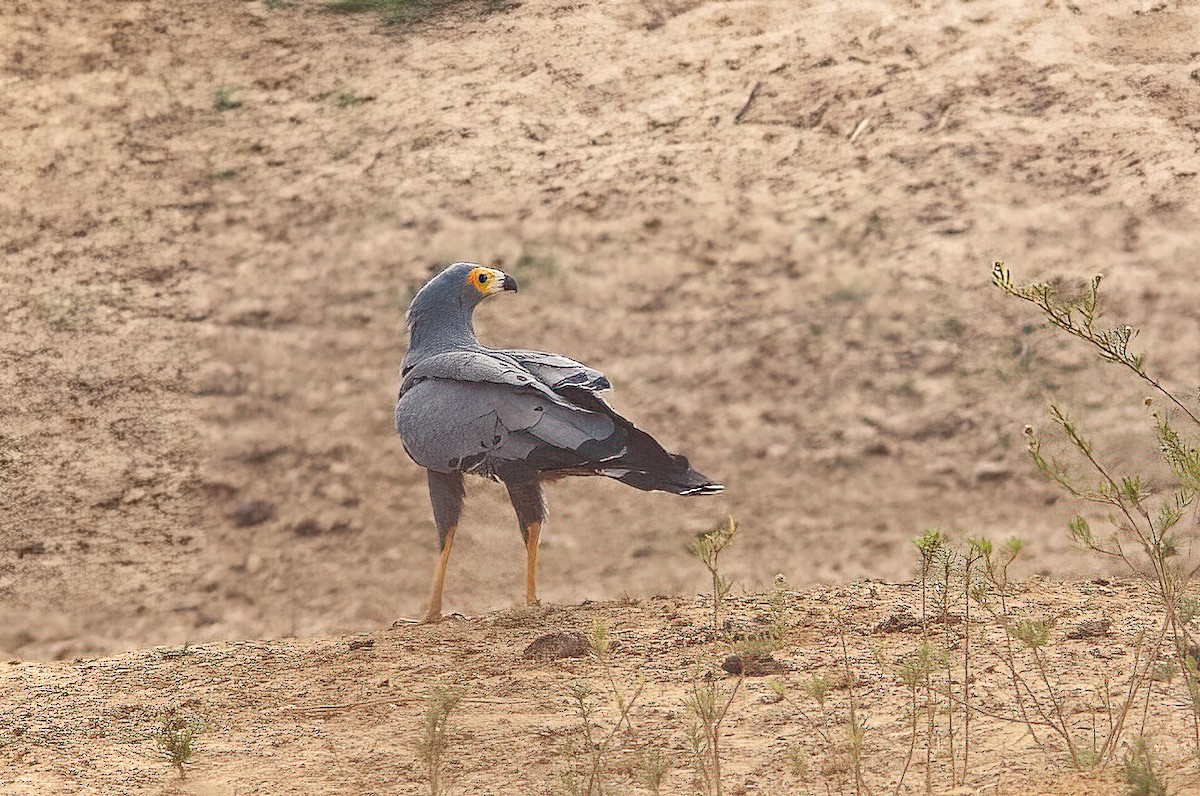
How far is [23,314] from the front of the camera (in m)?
9.73

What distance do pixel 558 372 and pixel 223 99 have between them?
6.75m

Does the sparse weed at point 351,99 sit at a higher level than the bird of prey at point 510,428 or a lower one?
higher

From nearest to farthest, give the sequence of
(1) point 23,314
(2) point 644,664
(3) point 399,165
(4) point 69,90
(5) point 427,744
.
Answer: (5) point 427,744
(2) point 644,664
(1) point 23,314
(3) point 399,165
(4) point 69,90

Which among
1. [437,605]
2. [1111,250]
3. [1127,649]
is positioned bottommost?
[437,605]

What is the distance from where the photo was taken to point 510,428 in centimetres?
553

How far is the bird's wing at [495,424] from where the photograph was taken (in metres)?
5.44

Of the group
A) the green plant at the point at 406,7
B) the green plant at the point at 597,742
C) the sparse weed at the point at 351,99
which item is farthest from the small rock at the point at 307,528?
the green plant at the point at 406,7

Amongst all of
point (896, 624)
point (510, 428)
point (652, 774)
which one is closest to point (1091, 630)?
point (896, 624)

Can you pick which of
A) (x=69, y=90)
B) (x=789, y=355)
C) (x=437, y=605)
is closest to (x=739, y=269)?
(x=789, y=355)

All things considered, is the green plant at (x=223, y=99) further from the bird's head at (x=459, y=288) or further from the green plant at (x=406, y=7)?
the bird's head at (x=459, y=288)

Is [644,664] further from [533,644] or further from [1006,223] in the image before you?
[1006,223]

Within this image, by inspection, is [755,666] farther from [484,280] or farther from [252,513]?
[252,513]

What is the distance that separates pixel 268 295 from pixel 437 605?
4487 millimetres

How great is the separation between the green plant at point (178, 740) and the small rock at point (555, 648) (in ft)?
3.97
